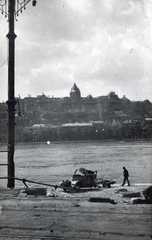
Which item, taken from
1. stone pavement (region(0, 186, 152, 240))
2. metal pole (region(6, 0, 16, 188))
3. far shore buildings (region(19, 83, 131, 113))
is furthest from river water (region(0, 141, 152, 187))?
far shore buildings (region(19, 83, 131, 113))

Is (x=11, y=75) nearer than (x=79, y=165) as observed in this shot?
Yes

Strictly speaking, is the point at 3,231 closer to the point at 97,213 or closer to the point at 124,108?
the point at 97,213

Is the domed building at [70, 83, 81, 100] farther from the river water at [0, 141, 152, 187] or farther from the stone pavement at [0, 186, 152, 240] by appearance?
the stone pavement at [0, 186, 152, 240]

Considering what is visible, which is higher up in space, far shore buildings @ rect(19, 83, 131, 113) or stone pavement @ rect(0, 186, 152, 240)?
far shore buildings @ rect(19, 83, 131, 113)

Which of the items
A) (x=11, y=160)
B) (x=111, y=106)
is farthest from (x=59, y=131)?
(x=11, y=160)

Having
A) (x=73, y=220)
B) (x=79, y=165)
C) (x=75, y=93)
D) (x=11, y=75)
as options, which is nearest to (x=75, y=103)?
(x=75, y=93)

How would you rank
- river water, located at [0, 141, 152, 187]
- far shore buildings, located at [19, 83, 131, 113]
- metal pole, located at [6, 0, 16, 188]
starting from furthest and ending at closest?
far shore buildings, located at [19, 83, 131, 113], river water, located at [0, 141, 152, 187], metal pole, located at [6, 0, 16, 188]

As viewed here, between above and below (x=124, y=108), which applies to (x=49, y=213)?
below

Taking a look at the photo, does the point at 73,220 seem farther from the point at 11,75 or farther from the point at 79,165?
the point at 79,165
